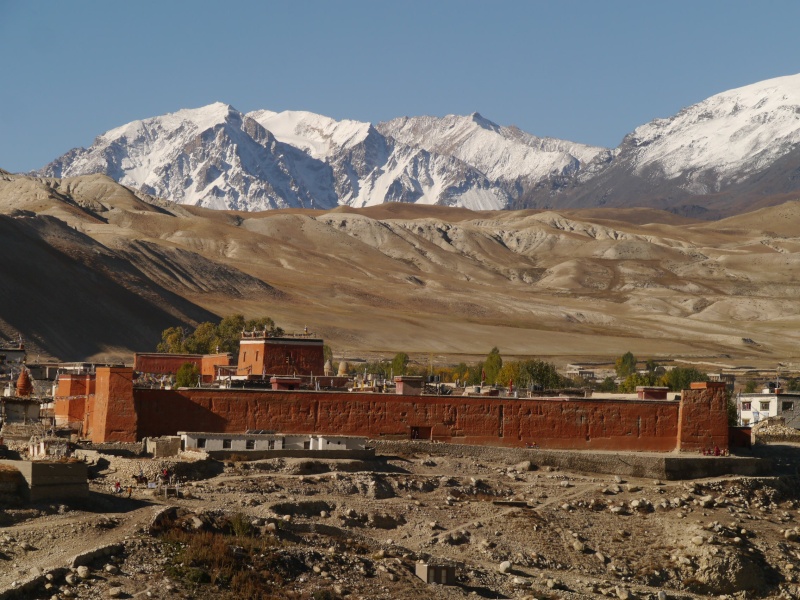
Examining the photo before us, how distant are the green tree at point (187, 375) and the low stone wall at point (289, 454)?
1365 cm

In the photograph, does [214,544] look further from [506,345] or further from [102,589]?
[506,345]

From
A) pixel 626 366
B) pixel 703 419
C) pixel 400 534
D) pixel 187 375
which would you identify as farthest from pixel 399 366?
pixel 400 534

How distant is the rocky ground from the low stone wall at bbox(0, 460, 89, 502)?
44 centimetres

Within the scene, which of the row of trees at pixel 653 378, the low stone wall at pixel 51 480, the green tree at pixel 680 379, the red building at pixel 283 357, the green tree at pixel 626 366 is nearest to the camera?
the low stone wall at pixel 51 480

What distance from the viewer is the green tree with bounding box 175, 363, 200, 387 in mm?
54950

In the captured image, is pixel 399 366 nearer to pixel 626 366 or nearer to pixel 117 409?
pixel 626 366

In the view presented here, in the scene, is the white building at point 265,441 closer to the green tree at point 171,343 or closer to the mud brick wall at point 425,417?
the mud brick wall at point 425,417

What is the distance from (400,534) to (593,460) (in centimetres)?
1182

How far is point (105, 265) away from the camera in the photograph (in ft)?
487

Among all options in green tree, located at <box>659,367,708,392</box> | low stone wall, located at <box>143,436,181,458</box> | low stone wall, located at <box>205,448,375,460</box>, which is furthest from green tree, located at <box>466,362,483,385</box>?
low stone wall, located at <box>143,436,181,458</box>

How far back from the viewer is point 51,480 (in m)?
30.5

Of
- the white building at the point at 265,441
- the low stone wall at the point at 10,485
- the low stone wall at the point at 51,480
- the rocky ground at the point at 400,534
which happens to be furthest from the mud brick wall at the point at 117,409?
the low stone wall at the point at 10,485

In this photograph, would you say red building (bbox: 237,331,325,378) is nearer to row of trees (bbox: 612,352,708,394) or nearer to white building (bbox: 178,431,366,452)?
white building (bbox: 178,431,366,452)

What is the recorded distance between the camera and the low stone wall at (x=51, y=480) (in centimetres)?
3014
